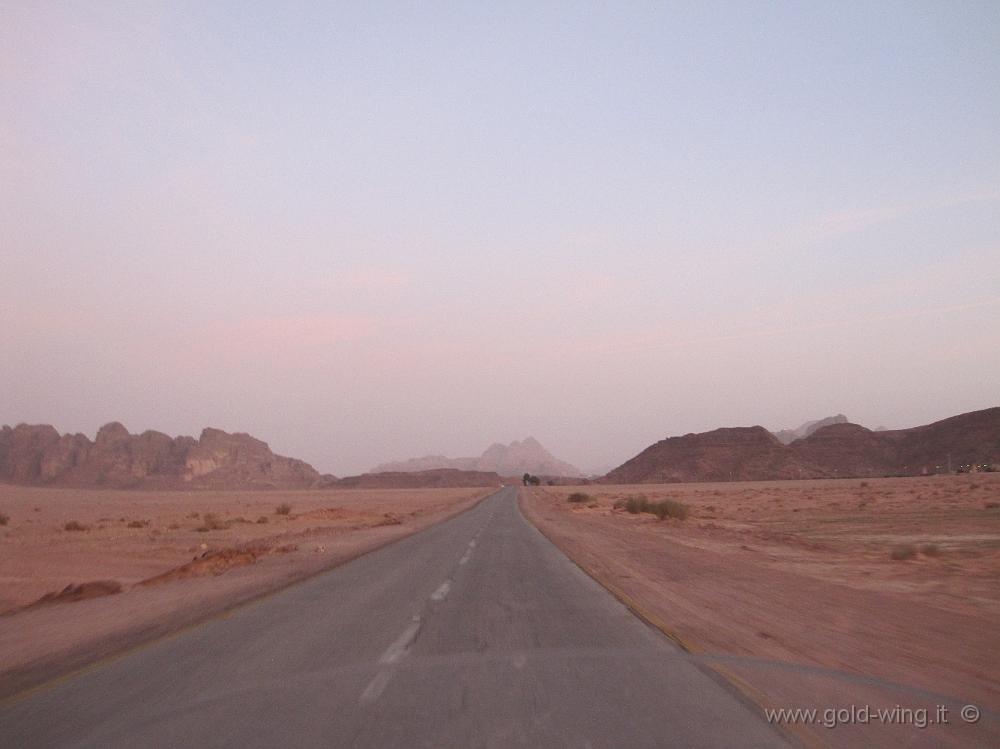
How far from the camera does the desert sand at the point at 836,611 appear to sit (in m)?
7.20

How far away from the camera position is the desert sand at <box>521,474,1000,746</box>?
7199mm

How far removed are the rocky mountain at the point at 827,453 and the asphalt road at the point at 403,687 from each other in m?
141

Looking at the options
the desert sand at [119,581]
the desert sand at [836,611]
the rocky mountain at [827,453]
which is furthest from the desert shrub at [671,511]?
the rocky mountain at [827,453]

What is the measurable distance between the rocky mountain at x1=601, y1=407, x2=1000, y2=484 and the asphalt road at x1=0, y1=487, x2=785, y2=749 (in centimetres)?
14097

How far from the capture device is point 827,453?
570ft

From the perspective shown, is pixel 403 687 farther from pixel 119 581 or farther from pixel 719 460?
pixel 719 460

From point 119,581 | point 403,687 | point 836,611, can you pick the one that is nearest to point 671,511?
point 119,581

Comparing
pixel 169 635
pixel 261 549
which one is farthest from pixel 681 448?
pixel 169 635

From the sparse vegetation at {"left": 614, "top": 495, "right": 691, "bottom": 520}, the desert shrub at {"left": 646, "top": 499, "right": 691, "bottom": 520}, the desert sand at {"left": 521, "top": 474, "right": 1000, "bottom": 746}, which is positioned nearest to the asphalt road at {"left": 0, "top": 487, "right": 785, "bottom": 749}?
the desert sand at {"left": 521, "top": 474, "right": 1000, "bottom": 746}

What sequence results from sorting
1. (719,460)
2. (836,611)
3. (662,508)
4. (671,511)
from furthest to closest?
(719,460)
(662,508)
(671,511)
(836,611)

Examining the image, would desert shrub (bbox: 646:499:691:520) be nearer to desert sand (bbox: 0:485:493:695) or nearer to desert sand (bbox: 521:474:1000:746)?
desert sand (bbox: 521:474:1000:746)

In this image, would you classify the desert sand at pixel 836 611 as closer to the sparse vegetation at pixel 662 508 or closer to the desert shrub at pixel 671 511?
the desert shrub at pixel 671 511

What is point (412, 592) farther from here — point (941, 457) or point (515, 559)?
point (941, 457)

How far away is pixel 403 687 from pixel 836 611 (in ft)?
25.1
